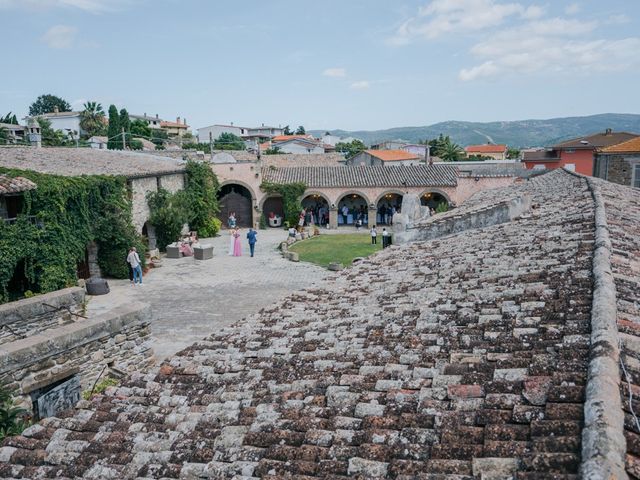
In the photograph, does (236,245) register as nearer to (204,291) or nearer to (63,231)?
(204,291)

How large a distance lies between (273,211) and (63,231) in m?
19.9

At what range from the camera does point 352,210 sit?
37.6 meters

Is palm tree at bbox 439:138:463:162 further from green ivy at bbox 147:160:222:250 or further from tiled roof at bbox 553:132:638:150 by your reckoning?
green ivy at bbox 147:160:222:250

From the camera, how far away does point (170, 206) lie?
25203 mm

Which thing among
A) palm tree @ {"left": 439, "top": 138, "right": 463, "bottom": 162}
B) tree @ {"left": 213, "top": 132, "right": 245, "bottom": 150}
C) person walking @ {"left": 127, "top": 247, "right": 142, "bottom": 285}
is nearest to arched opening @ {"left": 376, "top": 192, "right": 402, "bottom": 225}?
person walking @ {"left": 127, "top": 247, "right": 142, "bottom": 285}

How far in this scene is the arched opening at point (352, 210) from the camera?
3658cm

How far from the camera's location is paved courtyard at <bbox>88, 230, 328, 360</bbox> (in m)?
14.4

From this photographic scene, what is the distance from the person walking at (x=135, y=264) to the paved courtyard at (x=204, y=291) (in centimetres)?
41

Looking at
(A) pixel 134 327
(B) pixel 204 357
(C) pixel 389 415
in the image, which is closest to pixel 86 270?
(A) pixel 134 327

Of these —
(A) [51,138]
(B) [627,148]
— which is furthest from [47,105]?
(B) [627,148]

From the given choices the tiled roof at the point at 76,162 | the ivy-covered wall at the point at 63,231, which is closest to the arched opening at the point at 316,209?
the tiled roof at the point at 76,162

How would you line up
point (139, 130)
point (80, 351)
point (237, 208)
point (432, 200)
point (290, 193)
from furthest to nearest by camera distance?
point (139, 130), point (432, 200), point (237, 208), point (290, 193), point (80, 351)

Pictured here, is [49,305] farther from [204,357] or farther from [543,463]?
[543,463]

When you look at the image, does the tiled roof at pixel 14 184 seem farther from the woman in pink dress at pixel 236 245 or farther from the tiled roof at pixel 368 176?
the tiled roof at pixel 368 176
